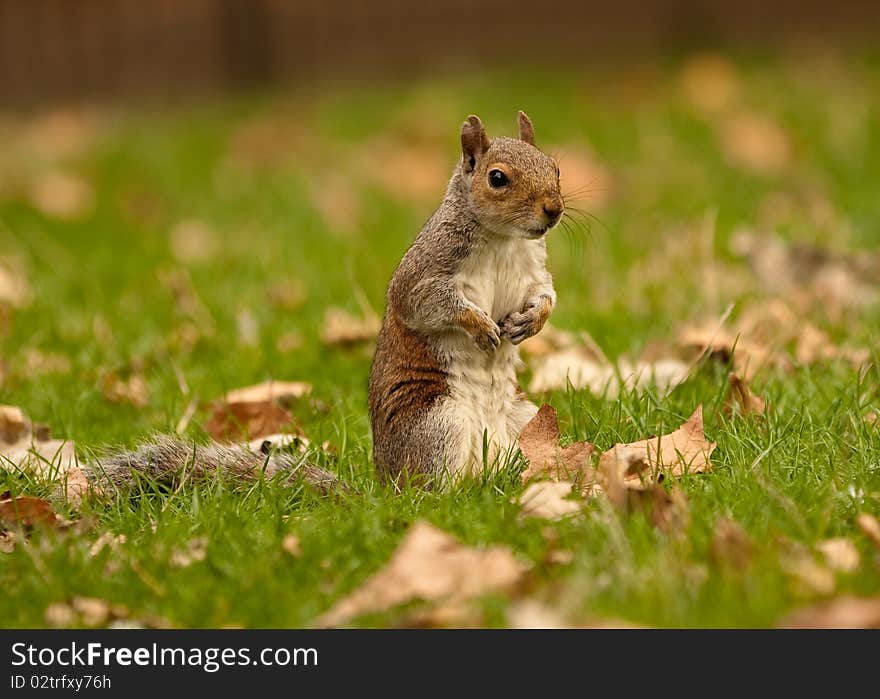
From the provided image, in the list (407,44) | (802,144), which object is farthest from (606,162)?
(407,44)

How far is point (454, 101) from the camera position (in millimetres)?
9586

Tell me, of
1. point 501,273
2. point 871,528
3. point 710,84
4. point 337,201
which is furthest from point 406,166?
point 871,528

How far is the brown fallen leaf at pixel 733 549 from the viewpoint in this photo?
2.34 metres

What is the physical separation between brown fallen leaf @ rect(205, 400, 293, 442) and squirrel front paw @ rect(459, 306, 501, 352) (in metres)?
0.84

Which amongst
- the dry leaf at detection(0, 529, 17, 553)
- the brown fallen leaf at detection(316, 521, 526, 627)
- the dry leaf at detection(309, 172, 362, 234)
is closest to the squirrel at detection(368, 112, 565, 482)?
the brown fallen leaf at detection(316, 521, 526, 627)

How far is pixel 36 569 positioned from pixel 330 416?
134 centimetres

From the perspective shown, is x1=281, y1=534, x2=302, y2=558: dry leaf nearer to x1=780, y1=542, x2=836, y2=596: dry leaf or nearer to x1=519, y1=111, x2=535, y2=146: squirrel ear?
x1=780, y1=542, x2=836, y2=596: dry leaf

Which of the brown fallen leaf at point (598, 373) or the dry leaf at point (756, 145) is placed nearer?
the brown fallen leaf at point (598, 373)

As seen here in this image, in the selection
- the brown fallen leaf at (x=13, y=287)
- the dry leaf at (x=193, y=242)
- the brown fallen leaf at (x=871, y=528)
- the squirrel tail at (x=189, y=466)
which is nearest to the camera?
the brown fallen leaf at (x=871, y=528)

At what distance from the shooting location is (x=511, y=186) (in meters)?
3.03

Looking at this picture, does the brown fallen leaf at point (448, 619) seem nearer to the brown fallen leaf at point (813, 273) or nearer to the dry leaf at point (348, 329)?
the dry leaf at point (348, 329)

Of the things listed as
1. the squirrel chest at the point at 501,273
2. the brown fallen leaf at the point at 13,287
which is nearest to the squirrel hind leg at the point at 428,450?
the squirrel chest at the point at 501,273

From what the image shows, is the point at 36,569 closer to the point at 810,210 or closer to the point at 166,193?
the point at 810,210

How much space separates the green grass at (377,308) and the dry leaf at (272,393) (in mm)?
87
